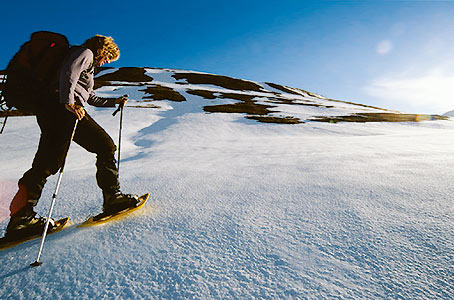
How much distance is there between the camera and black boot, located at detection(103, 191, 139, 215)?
8.61 feet

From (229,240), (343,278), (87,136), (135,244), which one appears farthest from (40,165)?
(343,278)

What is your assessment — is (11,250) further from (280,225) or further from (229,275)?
(280,225)

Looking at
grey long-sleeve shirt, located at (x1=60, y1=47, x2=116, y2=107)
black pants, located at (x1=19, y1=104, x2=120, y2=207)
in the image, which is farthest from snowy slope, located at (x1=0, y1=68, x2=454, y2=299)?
grey long-sleeve shirt, located at (x1=60, y1=47, x2=116, y2=107)

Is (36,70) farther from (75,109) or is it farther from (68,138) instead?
(68,138)

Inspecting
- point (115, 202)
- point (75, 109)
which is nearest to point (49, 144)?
point (75, 109)

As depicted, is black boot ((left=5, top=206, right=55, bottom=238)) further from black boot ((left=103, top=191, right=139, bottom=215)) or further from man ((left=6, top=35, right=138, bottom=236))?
black boot ((left=103, top=191, right=139, bottom=215))

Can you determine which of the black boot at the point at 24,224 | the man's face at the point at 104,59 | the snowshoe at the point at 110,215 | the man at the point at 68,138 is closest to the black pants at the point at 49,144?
the man at the point at 68,138

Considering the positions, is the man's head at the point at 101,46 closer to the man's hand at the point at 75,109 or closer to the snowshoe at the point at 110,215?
the man's hand at the point at 75,109

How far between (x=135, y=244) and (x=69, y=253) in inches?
20.8

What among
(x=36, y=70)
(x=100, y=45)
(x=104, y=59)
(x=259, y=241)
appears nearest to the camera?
(x=259, y=241)

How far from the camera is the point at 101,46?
2578 mm

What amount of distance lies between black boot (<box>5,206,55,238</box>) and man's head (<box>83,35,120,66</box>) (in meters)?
1.74

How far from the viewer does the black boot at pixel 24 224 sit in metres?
2.16

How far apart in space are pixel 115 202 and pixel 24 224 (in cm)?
80
